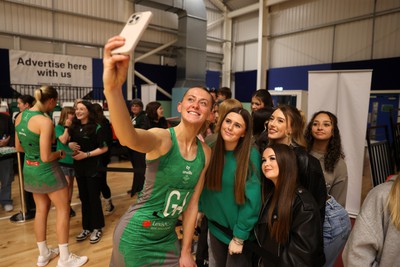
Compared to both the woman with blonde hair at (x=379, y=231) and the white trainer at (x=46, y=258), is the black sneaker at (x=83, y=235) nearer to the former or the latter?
the white trainer at (x=46, y=258)

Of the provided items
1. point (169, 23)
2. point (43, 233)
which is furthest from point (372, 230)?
point (169, 23)

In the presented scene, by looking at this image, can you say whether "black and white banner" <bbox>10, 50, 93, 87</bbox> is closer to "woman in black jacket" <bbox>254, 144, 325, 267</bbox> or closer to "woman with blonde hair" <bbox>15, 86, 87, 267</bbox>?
"woman with blonde hair" <bbox>15, 86, 87, 267</bbox>

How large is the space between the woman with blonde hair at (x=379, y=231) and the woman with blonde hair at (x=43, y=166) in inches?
85.7

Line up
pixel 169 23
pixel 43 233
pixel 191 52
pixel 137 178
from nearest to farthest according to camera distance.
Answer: pixel 43 233 < pixel 137 178 < pixel 191 52 < pixel 169 23

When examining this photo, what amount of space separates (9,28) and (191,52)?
17.8ft

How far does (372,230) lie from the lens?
3.45 feet

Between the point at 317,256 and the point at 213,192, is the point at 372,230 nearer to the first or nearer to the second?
the point at 317,256

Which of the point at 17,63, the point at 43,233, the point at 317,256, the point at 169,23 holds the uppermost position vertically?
the point at 169,23

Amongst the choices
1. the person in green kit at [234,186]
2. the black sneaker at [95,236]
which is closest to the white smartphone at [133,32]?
the person in green kit at [234,186]

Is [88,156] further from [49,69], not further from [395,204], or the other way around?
[49,69]

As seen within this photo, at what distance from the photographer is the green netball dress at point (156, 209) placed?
1182 mm

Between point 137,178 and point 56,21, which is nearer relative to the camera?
point 137,178

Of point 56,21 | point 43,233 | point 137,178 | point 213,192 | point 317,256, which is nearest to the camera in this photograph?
point 317,256

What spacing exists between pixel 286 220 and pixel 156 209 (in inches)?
25.7
